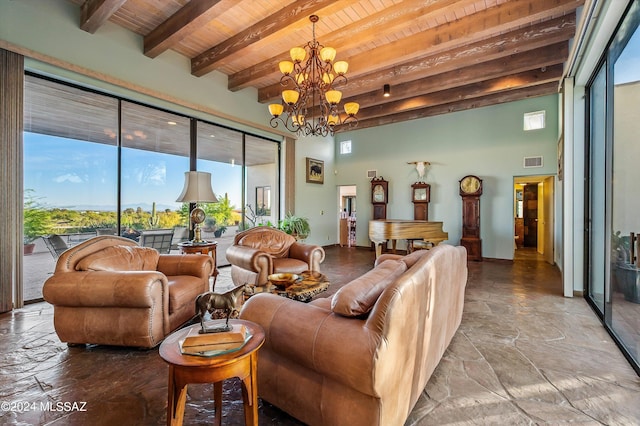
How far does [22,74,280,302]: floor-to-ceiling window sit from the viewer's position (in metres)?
3.46

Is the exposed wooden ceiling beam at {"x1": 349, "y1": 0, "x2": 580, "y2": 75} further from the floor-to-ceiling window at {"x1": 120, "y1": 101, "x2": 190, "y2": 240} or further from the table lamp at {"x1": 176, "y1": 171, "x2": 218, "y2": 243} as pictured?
the floor-to-ceiling window at {"x1": 120, "y1": 101, "x2": 190, "y2": 240}

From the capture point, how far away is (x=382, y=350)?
1.14m

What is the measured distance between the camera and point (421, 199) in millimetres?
6996

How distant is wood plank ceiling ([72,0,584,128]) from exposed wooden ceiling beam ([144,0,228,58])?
0.04 ft

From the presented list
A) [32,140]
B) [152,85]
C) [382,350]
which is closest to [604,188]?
[382,350]

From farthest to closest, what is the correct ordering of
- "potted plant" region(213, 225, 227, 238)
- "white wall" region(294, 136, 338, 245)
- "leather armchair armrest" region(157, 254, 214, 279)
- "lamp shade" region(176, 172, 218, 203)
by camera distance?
"white wall" region(294, 136, 338, 245) < "potted plant" region(213, 225, 227, 238) < "lamp shade" region(176, 172, 218, 203) < "leather armchair armrest" region(157, 254, 214, 279)

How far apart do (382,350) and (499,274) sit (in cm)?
487

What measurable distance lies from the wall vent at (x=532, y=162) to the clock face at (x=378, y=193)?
10.3 ft

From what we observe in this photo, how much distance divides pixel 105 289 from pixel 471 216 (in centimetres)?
654

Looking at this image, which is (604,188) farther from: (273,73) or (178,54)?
(178,54)

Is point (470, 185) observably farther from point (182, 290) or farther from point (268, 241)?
point (182, 290)

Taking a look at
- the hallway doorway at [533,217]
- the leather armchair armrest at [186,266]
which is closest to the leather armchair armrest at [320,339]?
the leather armchair armrest at [186,266]

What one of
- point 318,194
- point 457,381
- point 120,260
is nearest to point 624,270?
point 457,381

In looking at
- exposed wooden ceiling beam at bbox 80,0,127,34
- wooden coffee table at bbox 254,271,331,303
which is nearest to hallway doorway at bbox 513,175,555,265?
wooden coffee table at bbox 254,271,331,303
